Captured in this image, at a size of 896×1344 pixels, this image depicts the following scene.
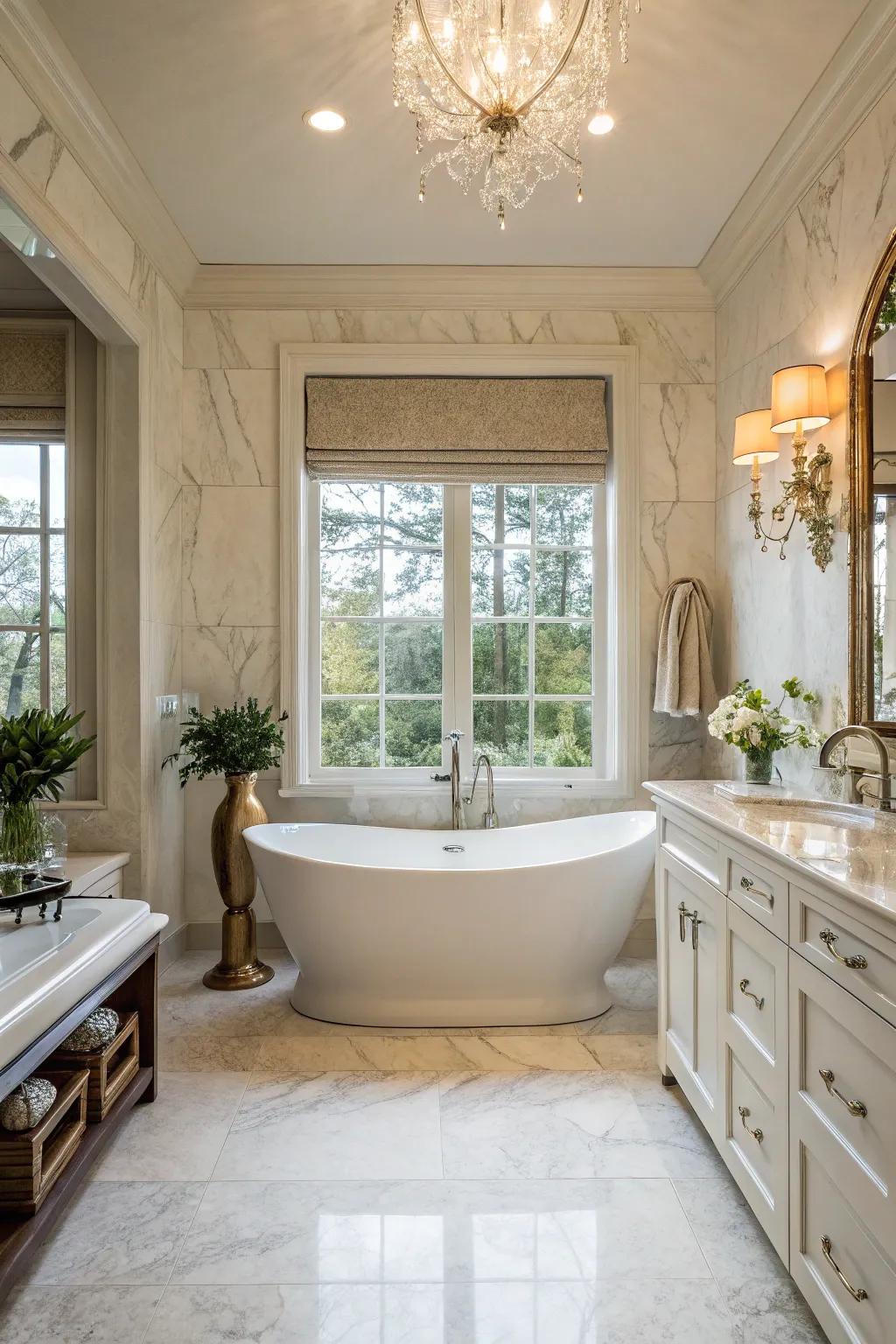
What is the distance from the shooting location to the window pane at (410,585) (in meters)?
3.87

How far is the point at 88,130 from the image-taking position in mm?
2572

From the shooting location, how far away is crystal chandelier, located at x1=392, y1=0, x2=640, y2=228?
6.07 feet

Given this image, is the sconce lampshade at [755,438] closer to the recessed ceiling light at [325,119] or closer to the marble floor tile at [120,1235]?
the recessed ceiling light at [325,119]

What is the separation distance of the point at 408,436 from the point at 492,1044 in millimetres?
2422

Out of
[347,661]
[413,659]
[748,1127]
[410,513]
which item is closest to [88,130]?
[410,513]

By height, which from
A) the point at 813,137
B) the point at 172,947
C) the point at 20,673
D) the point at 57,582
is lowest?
the point at 172,947

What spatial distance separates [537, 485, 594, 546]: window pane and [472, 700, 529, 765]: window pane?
0.75 m

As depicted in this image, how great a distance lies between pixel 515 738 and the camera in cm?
385

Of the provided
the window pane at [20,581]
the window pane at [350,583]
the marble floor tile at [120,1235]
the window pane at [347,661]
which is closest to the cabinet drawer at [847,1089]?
the marble floor tile at [120,1235]

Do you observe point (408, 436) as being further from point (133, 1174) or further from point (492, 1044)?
point (133, 1174)

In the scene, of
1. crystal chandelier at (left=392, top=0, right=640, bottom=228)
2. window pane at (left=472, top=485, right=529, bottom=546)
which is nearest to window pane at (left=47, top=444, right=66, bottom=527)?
window pane at (left=472, top=485, right=529, bottom=546)

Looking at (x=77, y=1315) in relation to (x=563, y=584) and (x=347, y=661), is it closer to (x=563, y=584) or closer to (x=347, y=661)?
(x=347, y=661)

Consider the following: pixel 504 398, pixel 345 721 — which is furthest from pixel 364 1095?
pixel 504 398

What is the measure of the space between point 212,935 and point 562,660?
194 cm
